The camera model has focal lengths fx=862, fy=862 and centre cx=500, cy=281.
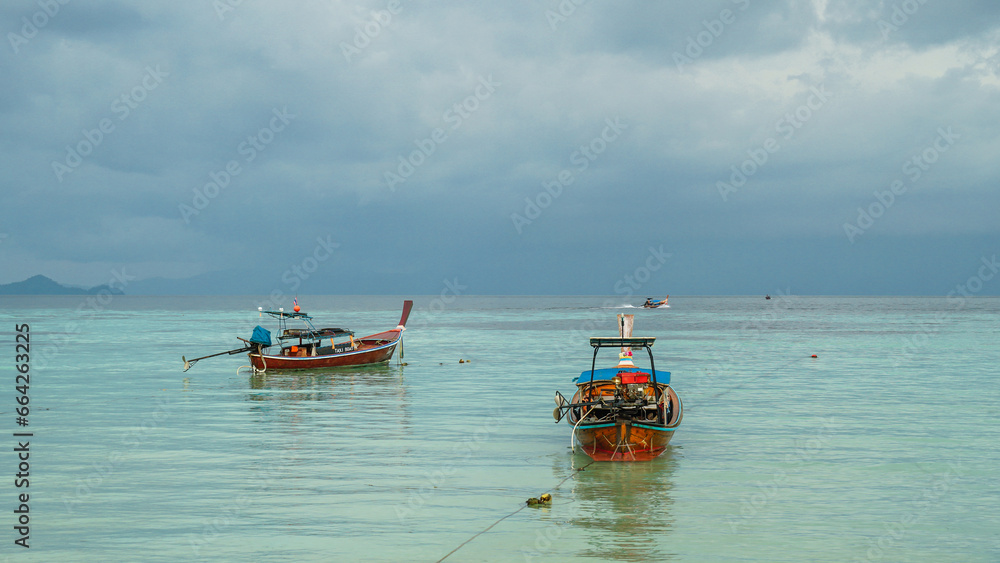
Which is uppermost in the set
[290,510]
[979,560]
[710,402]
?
[710,402]

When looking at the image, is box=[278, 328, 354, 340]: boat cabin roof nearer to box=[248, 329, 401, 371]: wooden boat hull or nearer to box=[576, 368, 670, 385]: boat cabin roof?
box=[248, 329, 401, 371]: wooden boat hull

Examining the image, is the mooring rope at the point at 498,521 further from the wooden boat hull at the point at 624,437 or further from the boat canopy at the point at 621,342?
the boat canopy at the point at 621,342

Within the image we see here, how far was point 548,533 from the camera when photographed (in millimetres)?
15727

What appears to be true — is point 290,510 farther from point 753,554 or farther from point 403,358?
point 403,358

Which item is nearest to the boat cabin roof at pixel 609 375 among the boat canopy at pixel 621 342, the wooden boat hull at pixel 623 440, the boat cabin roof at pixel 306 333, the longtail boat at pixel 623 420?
the longtail boat at pixel 623 420

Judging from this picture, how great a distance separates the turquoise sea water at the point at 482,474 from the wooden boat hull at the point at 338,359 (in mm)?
3725

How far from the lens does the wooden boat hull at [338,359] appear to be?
46.8 meters

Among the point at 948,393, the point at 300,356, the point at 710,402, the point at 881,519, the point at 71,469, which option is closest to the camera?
the point at 881,519

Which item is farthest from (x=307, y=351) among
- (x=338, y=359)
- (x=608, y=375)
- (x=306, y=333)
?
(x=608, y=375)

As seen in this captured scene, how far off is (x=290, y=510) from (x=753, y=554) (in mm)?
8886

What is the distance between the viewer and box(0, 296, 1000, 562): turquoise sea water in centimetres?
1532

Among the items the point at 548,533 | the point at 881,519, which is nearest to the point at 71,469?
the point at 548,533

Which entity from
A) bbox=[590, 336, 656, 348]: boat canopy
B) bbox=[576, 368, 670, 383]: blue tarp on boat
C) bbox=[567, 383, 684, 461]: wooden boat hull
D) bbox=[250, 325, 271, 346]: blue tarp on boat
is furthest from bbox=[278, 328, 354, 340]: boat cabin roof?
bbox=[567, 383, 684, 461]: wooden boat hull

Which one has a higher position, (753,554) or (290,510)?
(290,510)
